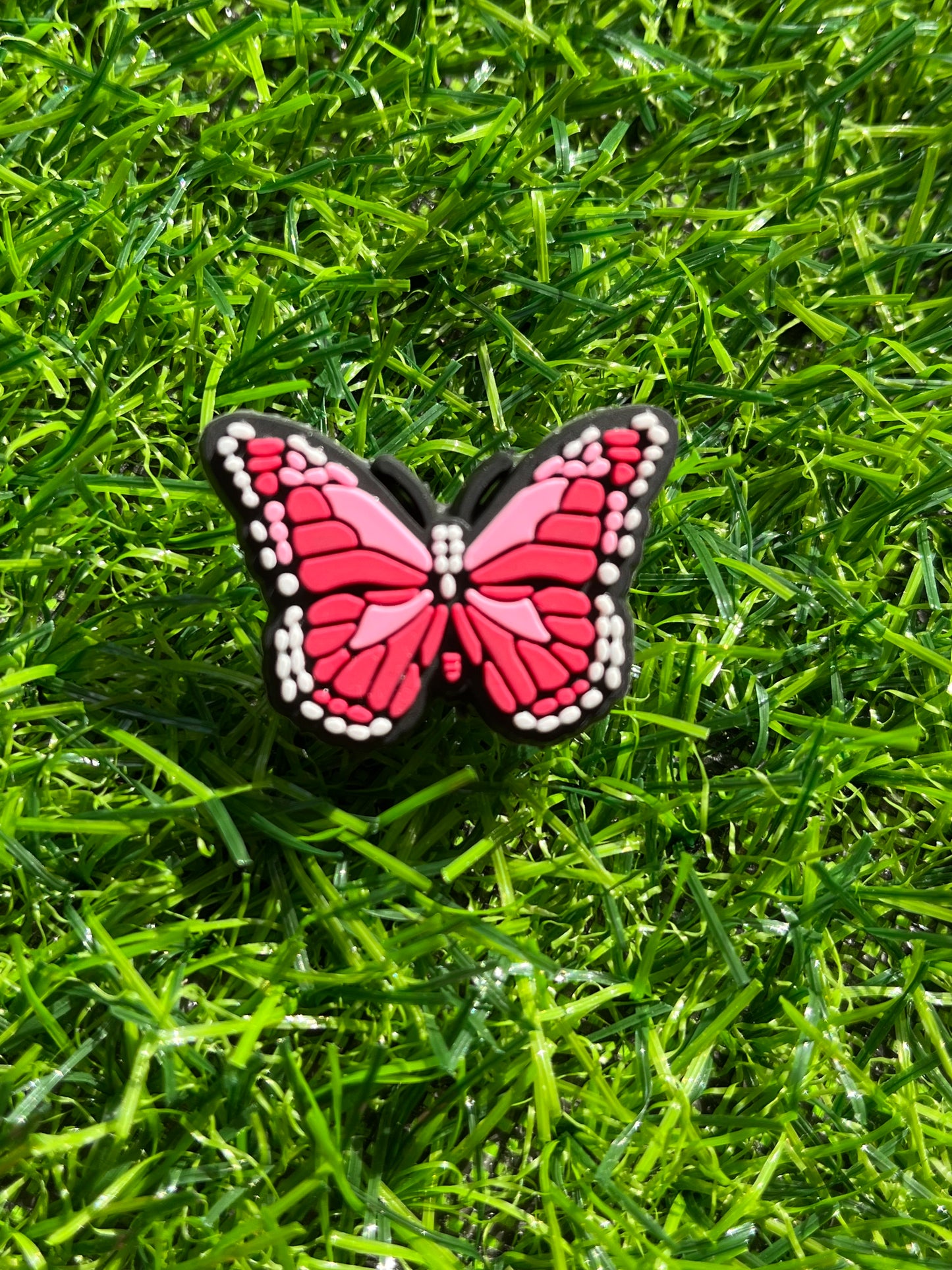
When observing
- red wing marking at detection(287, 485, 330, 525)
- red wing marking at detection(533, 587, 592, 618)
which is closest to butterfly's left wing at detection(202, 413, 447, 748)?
red wing marking at detection(287, 485, 330, 525)

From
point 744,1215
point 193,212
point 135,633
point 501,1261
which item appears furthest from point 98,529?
point 744,1215

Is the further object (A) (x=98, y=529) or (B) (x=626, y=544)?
(A) (x=98, y=529)

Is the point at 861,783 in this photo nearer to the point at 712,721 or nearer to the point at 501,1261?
the point at 712,721

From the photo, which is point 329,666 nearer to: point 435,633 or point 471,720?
point 435,633

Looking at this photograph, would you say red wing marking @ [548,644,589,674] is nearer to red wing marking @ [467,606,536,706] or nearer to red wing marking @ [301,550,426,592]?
red wing marking @ [467,606,536,706]

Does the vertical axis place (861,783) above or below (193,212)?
below

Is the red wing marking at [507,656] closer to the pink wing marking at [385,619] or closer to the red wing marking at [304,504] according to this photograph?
the pink wing marking at [385,619]

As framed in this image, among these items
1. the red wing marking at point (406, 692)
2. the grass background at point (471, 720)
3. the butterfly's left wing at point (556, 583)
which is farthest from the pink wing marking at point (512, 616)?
the grass background at point (471, 720)

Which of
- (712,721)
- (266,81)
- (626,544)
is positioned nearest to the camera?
(626,544)
